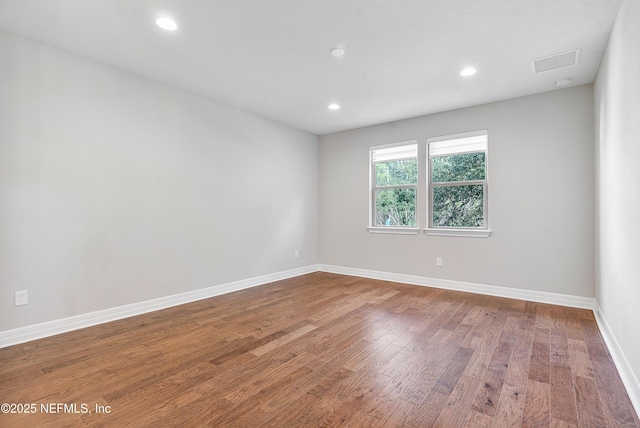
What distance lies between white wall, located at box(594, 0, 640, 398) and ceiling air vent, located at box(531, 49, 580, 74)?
0.77 ft

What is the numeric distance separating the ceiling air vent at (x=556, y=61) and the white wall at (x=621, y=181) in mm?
235

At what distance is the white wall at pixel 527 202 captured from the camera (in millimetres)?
3600

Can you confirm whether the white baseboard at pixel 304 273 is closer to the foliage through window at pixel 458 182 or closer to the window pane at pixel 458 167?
the foliage through window at pixel 458 182

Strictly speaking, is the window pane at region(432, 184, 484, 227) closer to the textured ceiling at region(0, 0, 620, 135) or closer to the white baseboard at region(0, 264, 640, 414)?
the white baseboard at region(0, 264, 640, 414)

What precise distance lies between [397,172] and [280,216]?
2137mm

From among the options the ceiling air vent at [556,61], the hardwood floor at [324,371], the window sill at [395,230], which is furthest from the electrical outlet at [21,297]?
the ceiling air vent at [556,61]

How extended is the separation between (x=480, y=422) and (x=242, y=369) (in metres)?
1.50

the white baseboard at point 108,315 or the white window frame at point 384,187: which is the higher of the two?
the white window frame at point 384,187

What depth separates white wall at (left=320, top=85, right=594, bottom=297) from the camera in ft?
11.8

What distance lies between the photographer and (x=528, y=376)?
206 cm

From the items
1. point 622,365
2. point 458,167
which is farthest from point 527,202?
point 622,365

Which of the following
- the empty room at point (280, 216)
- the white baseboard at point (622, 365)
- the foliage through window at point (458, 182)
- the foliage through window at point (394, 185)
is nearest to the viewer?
the white baseboard at point (622, 365)

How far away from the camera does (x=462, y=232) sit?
14.3 ft

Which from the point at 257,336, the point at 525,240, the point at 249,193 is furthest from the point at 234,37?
the point at 525,240
